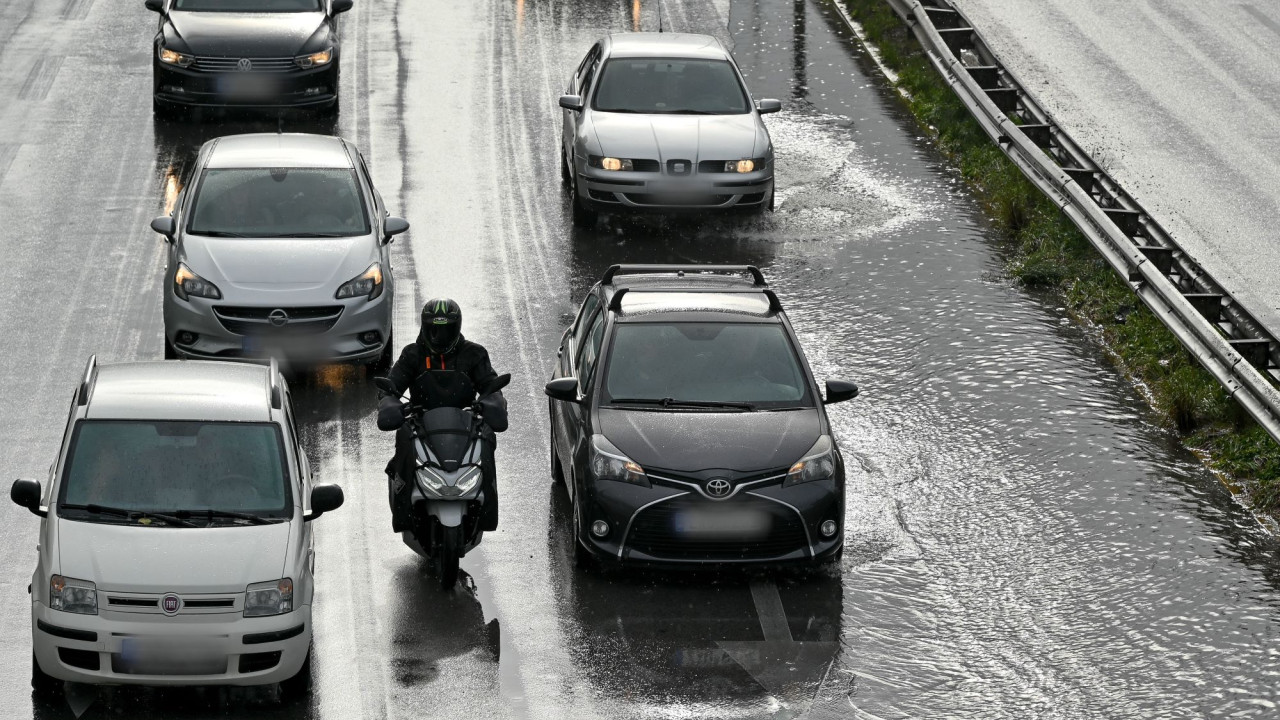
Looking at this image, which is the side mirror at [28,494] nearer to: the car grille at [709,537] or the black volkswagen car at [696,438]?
the black volkswagen car at [696,438]

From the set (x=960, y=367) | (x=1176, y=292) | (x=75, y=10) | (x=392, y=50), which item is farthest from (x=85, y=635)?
(x=75, y=10)

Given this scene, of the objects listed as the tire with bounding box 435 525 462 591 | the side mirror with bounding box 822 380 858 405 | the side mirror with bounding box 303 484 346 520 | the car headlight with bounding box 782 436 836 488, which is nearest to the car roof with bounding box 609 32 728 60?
the side mirror with bounding box 822 380 858 405

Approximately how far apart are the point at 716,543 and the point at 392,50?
14986 millimetres

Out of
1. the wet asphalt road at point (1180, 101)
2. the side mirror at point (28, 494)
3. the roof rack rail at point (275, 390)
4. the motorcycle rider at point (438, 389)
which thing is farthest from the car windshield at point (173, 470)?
the wet asphalt road at point (1180, 101)

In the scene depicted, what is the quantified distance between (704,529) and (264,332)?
4.62 metres

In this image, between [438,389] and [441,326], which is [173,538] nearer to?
[438,389]

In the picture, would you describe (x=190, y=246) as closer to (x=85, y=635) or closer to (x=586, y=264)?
(x=586, y=264)

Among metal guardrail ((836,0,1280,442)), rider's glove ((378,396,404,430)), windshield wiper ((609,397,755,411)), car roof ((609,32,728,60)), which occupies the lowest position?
metal guardrail ((836,0,1280,442))

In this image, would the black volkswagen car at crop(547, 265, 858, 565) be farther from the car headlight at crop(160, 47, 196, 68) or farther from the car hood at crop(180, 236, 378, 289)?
the car headlight at crop(160, 47, 196, 68)

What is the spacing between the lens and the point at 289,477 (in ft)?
32.6

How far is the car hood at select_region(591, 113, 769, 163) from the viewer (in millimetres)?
17984

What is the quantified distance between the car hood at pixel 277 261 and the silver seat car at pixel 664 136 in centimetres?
386

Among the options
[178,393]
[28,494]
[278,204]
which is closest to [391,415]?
[178,393]

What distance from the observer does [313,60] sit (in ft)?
68.5
